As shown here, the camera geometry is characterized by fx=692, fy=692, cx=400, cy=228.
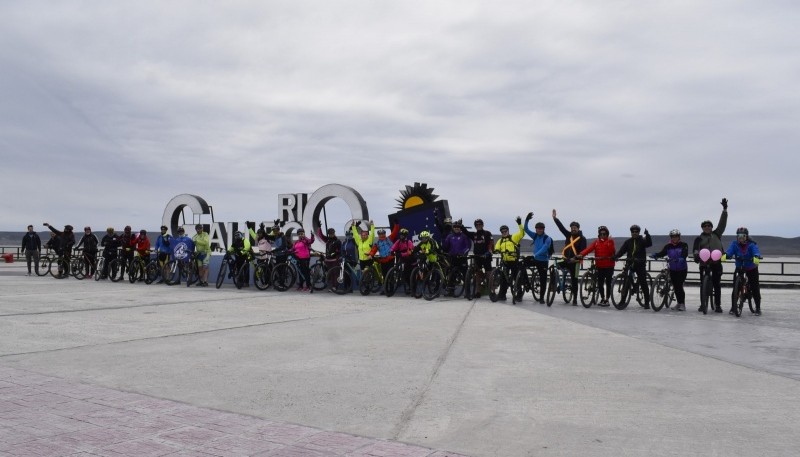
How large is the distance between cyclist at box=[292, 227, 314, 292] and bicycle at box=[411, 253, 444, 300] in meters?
3.43

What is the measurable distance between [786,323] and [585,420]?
8.47 metres

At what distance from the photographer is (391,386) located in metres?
6.06

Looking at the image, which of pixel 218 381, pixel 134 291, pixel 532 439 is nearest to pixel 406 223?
pixel 134 291

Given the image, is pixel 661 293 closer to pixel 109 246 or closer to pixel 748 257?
pixel 748 257

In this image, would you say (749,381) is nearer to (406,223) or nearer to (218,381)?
(218,381)

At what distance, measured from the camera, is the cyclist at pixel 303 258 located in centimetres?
1811

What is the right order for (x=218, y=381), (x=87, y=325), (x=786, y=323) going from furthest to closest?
(x=786, y=323) < (x=87, y=325) < (x=218, y=381)

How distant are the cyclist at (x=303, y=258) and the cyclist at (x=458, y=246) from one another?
13.0 ft

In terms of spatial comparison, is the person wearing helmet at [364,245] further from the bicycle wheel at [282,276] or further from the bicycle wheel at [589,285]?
the bicycle wheel at [589,285]

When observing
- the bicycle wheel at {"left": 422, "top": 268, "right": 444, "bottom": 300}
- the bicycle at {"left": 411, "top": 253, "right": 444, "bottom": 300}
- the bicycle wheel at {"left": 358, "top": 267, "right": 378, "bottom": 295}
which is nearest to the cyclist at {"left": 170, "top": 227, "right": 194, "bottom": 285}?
the bicycle wheel at {"left": 358, "top": 267, "right": 378, "bottom": 295}

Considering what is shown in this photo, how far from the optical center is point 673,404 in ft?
18.1

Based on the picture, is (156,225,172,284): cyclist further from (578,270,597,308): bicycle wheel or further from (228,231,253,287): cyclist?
(578,270,597,308): bicycle wheel

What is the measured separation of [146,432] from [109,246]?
18.3 meters

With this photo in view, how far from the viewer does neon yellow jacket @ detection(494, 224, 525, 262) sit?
15.0 meters
